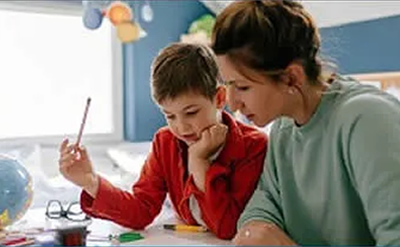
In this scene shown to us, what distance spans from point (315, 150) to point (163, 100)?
304 millimetres

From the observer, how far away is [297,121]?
0.90 meters

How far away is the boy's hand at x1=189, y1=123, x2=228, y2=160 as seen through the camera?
1014 mm

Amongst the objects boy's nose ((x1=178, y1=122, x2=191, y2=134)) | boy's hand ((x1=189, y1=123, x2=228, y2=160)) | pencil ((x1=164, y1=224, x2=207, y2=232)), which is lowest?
pencil ((x1=164, y1=224, x2=207, y2=232))

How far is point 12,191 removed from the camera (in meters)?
1.05

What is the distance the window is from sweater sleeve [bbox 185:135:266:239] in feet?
4.89

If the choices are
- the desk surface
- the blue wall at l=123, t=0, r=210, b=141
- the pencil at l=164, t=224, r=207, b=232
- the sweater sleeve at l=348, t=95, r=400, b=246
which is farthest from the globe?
the blue wall at l=123, t=0, r=210, b=141

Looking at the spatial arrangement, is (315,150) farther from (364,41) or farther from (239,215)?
(364,41)

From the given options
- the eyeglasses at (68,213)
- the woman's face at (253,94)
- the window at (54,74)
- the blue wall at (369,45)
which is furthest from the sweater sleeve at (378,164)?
the window at (54,74)

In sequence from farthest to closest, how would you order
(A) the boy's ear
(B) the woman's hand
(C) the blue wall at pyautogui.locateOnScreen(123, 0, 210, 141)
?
1. (C) the blue wall at pyautogui.locateOnScreen(123, 0, 210, 141)
2. (A) the boy's ear
3. (B) the woman's hand

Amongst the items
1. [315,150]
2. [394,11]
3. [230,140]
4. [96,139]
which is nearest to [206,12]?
[96,139]

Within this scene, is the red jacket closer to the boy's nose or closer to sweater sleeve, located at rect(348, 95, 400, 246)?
the boy's nose

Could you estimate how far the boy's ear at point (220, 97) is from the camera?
1052 mm

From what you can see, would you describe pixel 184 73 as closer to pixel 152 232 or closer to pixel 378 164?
pixel 152 232

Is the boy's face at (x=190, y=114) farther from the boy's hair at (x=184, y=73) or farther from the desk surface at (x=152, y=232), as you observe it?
the desk surface at (x=152, y=232)
